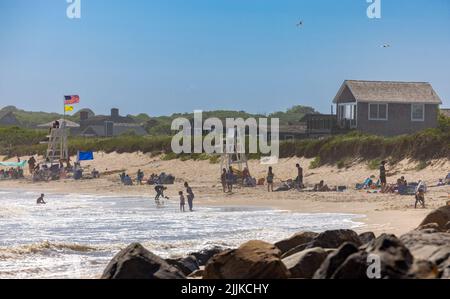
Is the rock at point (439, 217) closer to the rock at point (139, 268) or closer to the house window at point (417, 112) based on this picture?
the rock at point (139, 268)

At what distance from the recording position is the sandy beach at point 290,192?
20641mm

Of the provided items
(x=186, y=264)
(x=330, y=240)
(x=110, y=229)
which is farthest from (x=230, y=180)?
(x=330, y=240)

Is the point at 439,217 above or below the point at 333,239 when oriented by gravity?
above

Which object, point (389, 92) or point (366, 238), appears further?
point (389, 92)

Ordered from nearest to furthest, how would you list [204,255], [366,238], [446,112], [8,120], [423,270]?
[423,270] → [366,238] → [204,255] → [446,112] → [8,120]

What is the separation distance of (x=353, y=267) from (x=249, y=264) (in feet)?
4.79

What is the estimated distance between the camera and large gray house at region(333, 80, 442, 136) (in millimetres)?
38469

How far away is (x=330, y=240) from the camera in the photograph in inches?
464

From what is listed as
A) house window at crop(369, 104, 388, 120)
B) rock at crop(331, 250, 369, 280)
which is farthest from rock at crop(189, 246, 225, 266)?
house window at crop(369, 104, 388, 120)

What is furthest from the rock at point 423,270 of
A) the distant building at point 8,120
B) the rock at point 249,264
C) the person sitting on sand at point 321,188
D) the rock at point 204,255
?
the distant building at point 8,120

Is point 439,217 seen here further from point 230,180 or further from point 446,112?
point 446,112
